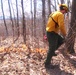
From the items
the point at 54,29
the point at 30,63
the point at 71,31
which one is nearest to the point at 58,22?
the point at 54,29

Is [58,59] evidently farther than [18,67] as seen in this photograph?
Yes

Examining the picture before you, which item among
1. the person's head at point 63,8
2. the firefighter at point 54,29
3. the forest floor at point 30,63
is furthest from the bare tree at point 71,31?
the person's head at point 63,8

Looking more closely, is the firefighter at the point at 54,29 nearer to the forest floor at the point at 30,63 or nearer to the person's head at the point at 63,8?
the person's head at the point at 63,8

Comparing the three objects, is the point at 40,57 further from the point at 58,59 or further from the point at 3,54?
the point at 3,54

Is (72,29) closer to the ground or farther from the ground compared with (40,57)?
farther from the ground

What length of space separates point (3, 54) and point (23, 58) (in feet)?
2.58

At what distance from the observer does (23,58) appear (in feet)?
23.7

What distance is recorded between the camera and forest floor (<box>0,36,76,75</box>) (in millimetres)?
6430

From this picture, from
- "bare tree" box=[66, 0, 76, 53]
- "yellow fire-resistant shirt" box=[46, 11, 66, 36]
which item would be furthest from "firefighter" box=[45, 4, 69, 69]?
"bare tree" box=[66, 0, 76, 53]

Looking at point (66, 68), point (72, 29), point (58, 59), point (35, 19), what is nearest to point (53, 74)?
point (66, 68)

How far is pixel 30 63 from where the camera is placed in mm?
6883

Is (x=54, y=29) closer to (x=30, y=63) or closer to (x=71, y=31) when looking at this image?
(x=71, y=31)

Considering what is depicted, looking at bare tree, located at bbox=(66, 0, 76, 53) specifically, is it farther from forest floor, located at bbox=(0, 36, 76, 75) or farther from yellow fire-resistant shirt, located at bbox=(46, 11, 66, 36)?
yellow fire-resistant shirt, located at bbox=(46, 11, 66, 36)

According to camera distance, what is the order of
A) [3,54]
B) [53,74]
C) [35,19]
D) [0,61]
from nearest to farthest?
[53,74] < [0,61] < [3,54] < [35,19]
